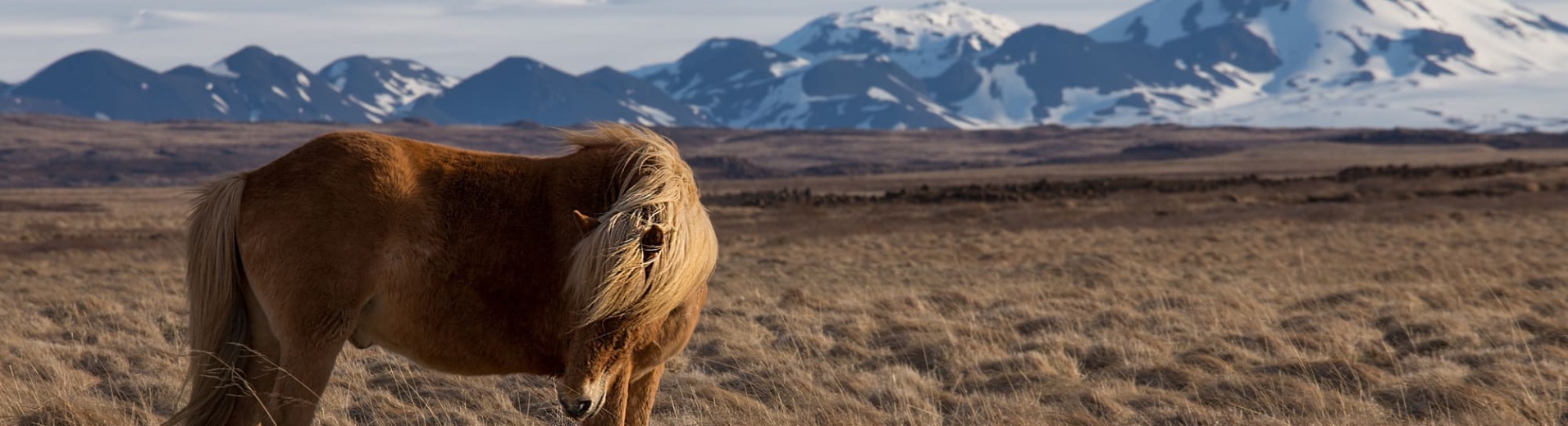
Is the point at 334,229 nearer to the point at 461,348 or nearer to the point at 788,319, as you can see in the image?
the point at 461,348

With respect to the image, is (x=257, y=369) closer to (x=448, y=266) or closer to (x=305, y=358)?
(x=305, y=358)

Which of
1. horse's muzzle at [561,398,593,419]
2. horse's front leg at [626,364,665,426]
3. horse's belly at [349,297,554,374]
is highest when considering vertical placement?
horse's belly at [349,297,554,374]

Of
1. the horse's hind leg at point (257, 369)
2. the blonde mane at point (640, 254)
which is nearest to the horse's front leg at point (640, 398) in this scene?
the blonde mane at point (640, 254)

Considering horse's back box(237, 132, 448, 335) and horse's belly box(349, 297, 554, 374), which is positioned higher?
horse's back box(237, 132, 448, 335)

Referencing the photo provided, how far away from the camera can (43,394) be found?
22.8 feet

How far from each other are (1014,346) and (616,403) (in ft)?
18.2

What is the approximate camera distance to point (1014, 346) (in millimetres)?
9453

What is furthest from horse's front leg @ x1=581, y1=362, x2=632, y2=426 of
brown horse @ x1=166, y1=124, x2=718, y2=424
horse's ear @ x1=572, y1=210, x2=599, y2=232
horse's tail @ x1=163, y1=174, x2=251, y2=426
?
horse's tail @ x1=163, y1=174, x2=251, y2=426

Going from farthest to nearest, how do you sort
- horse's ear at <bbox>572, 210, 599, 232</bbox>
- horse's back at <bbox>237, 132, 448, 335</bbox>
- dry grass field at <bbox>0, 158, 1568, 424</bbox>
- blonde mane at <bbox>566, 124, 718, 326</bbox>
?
dry grass field at <bbox>0, 158, 1568, 424</bbox> < horse's back at <bbox>237, 132, 448, 335</bbox> < horse's ear at <bbox>572, 210, 599, 232</bbox> < blonde mane at <bbox>566, 124, 718, 326</bbox>

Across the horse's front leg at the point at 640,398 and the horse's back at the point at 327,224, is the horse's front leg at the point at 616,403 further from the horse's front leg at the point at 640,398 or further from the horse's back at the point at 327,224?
the horse's back at the point at 327,224

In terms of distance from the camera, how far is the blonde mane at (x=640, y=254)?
158 inches

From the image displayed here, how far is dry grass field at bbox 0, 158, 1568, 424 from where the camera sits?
6.90 metres

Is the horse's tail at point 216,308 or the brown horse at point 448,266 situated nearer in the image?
the brown horse at point 448,266

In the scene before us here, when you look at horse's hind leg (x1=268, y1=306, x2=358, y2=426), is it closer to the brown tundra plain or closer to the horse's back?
the horse's back
